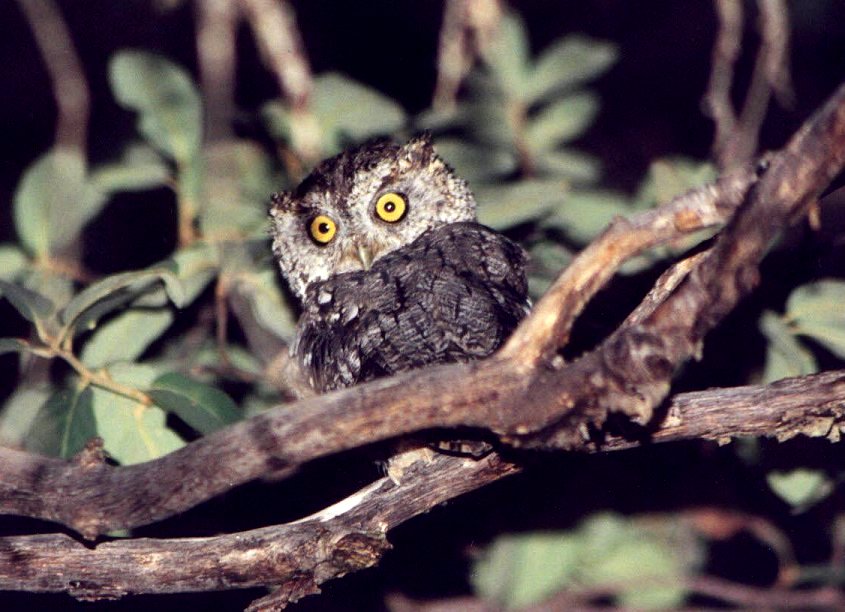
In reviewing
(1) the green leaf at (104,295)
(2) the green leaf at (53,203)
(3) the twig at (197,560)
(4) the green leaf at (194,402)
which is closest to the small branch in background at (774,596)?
(3) the twig at (197,560)

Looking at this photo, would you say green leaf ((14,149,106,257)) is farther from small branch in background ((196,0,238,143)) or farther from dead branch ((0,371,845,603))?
dead branch ((0,371,845,603))

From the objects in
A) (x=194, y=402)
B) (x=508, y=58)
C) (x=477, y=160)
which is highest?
(x=508, y=58)

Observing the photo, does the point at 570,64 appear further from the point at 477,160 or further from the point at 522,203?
the point at 522,203

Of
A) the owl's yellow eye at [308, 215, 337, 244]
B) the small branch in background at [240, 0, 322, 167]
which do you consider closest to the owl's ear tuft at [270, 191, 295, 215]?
the owl's yellow eye at [308, 215, 337, 244]

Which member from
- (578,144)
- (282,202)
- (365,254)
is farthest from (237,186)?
(578,144)

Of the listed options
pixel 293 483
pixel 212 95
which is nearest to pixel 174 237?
pixel 212 95

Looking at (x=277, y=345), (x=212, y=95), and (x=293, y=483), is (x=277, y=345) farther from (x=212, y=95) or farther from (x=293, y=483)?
(x=212, y=95)
